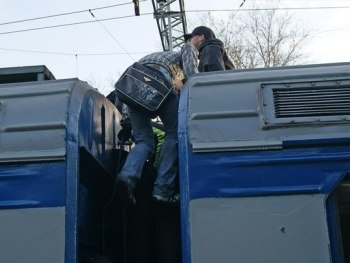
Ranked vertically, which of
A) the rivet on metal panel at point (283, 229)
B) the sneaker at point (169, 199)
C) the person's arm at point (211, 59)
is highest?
the person's arm at point (211, 59)

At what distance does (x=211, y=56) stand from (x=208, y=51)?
57 millimetres

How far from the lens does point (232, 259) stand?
9.28 ft

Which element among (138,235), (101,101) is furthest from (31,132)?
(138,235)

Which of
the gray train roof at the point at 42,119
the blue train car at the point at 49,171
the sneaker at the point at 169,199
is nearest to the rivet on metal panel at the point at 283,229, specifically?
the sneaker at the point at 169,199

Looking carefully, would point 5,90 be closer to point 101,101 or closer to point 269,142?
point 101,101

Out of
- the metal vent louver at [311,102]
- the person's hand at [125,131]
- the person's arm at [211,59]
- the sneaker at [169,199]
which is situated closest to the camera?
the metal vent louver at [311,102]

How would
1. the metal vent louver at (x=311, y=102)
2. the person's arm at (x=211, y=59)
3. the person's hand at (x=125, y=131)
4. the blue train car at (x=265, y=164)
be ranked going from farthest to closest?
the person's arm at (x=211, y=59) → the person's hand at (x=125, y=131) → the metal vent louver at (x=311, y=102) → the blue train car at (x=265, y=164)

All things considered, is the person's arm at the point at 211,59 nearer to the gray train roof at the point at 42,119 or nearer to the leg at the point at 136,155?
the leg at the point at 136,155

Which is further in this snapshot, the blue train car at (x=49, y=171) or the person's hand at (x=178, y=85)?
the person's hand at (x=178, y=85)

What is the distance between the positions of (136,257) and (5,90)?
138 centimetres

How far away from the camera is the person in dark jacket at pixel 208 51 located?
466 cm

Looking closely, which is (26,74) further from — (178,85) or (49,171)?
(49,171)

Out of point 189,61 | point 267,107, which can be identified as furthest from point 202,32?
point 267,107

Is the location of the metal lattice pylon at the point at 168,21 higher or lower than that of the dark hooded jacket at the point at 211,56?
higher
